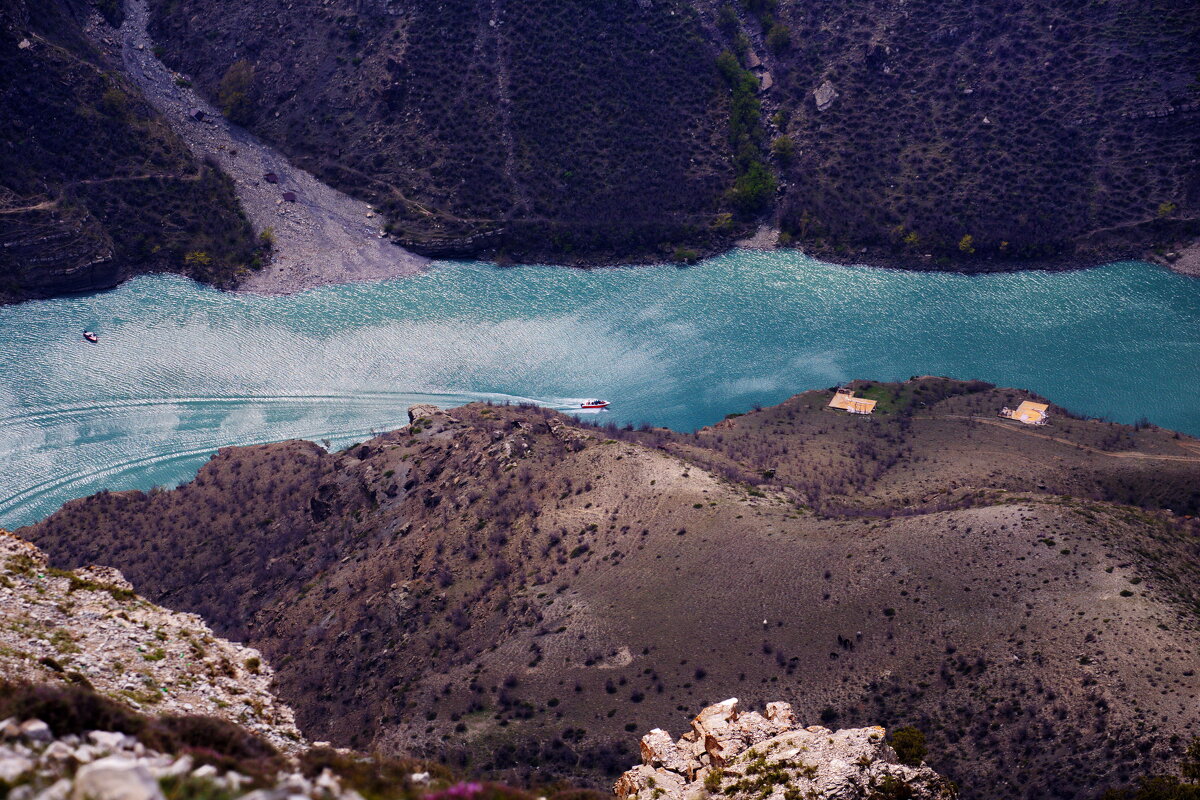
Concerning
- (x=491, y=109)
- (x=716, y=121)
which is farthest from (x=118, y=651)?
(x=716, y=121)

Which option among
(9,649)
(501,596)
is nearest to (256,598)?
(501,596)

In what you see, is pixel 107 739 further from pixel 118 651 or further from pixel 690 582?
pixel 690 582

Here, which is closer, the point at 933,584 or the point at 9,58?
the point at 933,584

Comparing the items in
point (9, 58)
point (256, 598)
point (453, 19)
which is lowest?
point (256, 598)

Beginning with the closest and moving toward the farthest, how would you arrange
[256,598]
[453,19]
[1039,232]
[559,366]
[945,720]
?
[945,720], [256,598], [559,366], [1039,232], [453,19]

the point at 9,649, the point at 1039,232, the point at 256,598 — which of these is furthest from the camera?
the point at 1039,232

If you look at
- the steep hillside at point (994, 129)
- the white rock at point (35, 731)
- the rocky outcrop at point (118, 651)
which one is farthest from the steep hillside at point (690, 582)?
the steep hillside at point (994, 129)

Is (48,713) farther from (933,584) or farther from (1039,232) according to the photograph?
(1039,232)

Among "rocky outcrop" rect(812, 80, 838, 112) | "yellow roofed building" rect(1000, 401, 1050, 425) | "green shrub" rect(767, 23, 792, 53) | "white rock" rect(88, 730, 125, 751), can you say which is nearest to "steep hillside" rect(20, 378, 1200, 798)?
"yellow roofed building" rect(1000, 401, 1050, 425)
